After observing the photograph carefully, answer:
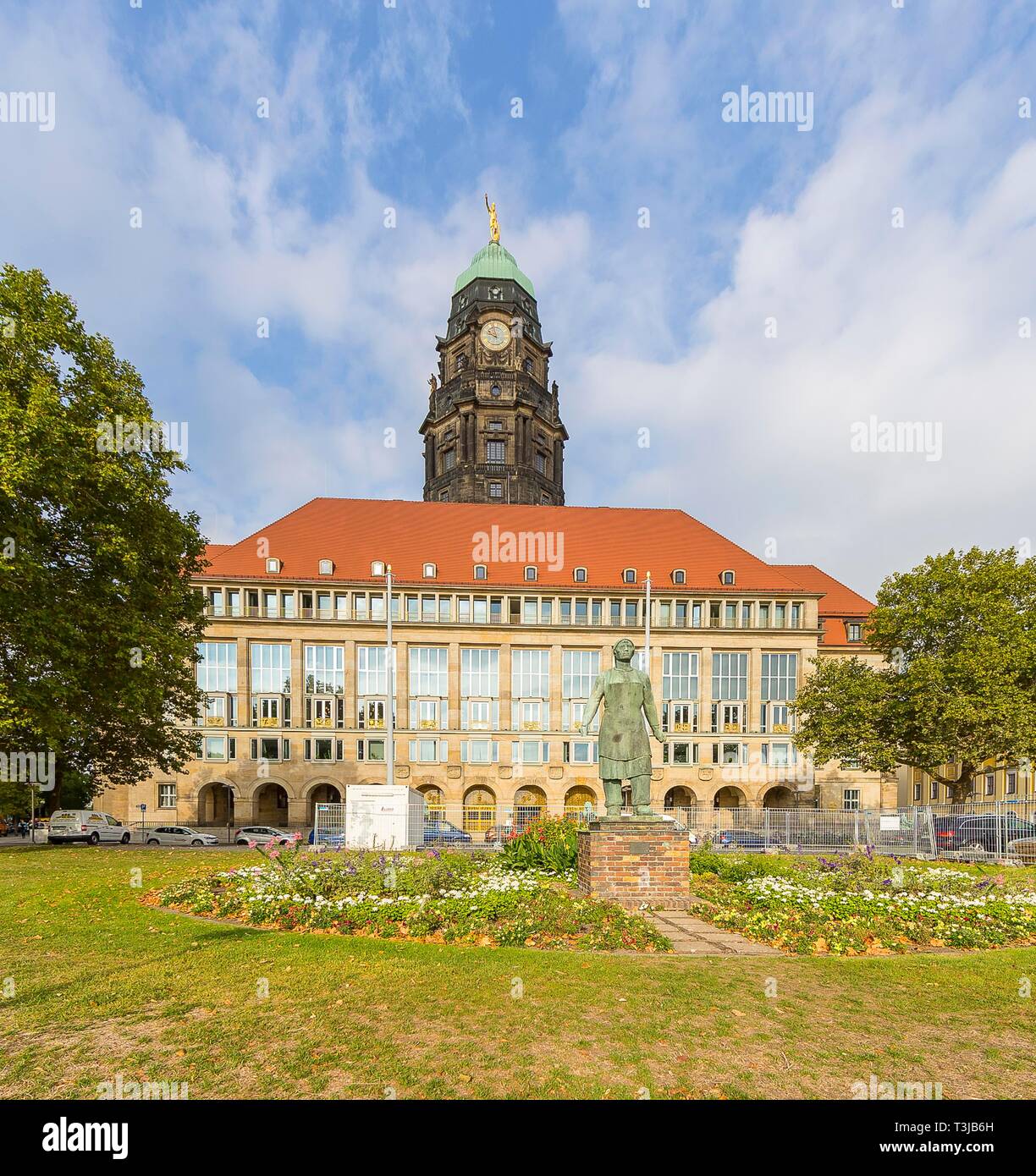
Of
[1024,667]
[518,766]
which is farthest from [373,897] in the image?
[518,766]

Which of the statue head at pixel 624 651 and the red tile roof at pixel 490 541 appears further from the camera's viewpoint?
the red tile roof at pixel 490 541

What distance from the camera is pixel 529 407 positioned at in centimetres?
6638

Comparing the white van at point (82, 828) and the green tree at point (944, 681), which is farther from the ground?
the green tree at point (944, 681)

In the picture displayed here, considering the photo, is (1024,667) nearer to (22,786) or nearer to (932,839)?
(932,839)

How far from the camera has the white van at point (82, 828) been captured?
3250 cm

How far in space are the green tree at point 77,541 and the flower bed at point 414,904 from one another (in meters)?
10.1

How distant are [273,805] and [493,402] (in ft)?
141

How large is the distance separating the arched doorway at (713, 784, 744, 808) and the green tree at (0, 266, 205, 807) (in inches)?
1524

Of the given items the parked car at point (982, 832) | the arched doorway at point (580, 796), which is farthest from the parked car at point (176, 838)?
the parked car at point (982, 832)

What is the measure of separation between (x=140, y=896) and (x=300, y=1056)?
354 inches

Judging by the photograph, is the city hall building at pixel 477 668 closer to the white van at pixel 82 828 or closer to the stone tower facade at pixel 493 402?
the white van at pixel 82 828

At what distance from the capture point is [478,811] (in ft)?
144

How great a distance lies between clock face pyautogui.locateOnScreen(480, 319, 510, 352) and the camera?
68.1m

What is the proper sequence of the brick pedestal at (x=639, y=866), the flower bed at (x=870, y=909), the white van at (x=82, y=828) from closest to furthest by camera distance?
the flower bed at (x=870, y=909), the brick pedestal at (x=639, y=866), the white van at (x=82, y=828)
